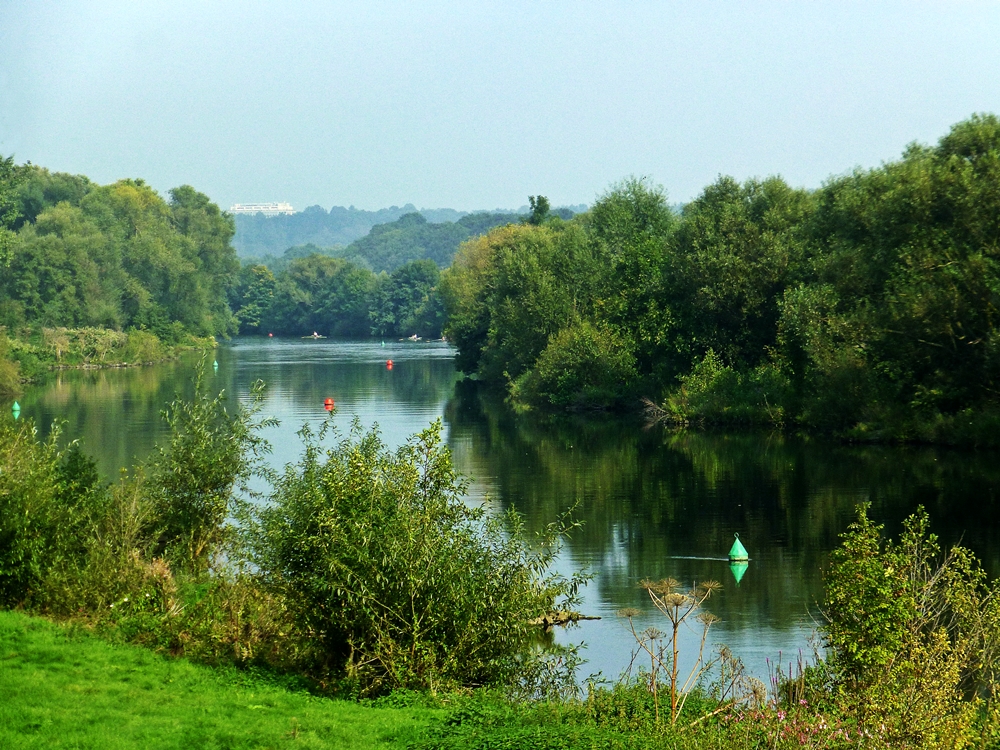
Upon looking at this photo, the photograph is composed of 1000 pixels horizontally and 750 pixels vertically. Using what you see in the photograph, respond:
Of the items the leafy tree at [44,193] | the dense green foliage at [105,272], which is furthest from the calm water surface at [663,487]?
the leafy tree at [44,193]

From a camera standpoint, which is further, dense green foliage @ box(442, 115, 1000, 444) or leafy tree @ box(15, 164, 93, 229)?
leafy tree @ box(15, 164, 93, 229)

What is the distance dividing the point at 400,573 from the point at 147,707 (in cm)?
287

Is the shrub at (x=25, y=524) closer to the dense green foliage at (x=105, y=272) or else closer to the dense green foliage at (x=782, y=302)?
the dense green foliage at (x=782, y=302)

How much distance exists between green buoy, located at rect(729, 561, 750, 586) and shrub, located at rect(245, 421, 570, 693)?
8.23 m

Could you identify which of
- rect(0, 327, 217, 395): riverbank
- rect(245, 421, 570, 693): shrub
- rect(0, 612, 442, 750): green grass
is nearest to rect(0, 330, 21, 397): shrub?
rect(0, 327, 217, 395): riverbank

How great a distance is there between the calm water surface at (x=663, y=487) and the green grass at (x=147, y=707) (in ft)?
14.5

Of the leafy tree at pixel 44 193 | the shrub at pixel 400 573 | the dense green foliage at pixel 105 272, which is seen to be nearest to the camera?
the shrub at pixel 400 573

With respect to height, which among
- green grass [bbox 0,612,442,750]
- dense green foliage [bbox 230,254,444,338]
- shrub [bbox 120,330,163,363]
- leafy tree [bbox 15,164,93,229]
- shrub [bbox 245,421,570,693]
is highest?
leafy tree [bbox 15,164,93,229]

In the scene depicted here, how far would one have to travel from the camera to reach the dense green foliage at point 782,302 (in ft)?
113

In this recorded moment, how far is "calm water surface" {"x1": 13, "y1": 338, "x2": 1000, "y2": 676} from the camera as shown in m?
19.7

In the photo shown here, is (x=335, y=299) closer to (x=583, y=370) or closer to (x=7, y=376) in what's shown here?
(x=7, y=376)

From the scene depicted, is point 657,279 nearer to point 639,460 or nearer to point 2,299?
point 639,460

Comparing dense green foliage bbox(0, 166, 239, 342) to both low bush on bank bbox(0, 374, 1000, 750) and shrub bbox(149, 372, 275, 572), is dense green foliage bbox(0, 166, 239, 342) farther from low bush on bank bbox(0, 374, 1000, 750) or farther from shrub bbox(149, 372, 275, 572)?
low bush on bank bbox(0, 374, 1000, 750)

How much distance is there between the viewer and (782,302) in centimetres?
4531
